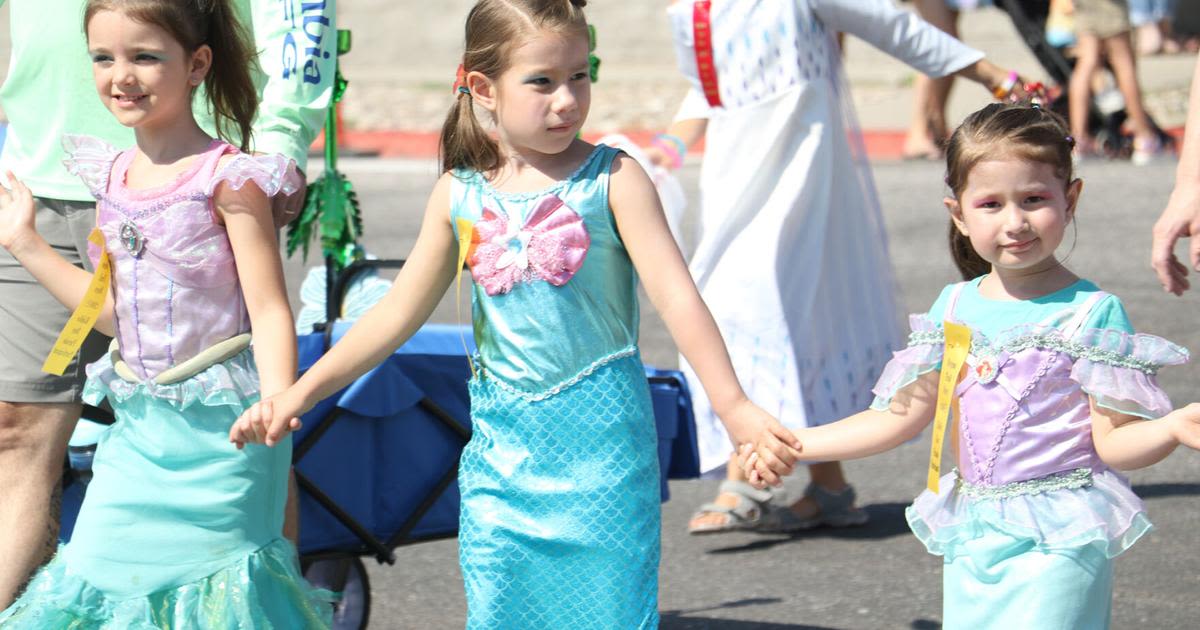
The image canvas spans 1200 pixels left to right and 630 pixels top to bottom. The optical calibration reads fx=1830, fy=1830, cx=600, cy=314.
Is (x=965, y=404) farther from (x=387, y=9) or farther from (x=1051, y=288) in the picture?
(x=387, y=9)

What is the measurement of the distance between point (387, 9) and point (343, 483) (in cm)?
2082

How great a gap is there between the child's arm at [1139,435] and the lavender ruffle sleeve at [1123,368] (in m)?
0.03

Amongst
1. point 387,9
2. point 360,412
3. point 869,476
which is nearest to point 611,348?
point 360,412

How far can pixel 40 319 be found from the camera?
390 centimetres

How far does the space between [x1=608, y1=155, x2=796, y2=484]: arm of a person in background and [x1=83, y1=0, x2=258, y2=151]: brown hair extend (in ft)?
2.94

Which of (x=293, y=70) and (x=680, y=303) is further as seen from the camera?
(x=293, y=70)

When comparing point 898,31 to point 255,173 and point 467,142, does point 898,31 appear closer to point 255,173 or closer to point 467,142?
point 467,142

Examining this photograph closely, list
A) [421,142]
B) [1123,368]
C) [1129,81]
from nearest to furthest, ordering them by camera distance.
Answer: [1123,368]
[1129,81]
[421,142]

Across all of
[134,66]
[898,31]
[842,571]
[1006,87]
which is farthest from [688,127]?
[134,66]

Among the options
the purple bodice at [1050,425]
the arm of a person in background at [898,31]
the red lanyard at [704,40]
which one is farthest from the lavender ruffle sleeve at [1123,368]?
the red lanyard at [704,40]

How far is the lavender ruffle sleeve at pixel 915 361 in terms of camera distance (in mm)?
3266

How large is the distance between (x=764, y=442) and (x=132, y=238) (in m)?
1.30

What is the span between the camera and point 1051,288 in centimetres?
322

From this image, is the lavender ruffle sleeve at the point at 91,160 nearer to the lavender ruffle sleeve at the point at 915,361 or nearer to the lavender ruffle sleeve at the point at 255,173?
the lavender ruffle sleeve at the point at 255,173
